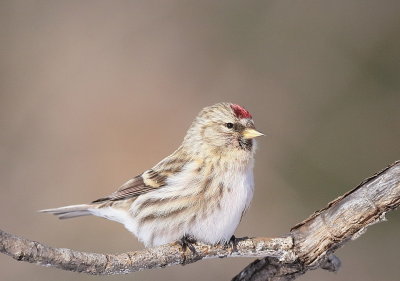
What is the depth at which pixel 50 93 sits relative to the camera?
547 centimetres

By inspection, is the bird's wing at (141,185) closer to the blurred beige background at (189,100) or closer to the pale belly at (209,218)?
the pale belly at (209,218)

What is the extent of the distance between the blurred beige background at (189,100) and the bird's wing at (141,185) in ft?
4.50

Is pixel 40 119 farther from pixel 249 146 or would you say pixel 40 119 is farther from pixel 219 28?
pixel 249 146

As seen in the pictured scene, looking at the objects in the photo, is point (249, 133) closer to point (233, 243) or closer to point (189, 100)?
point (233, 243)

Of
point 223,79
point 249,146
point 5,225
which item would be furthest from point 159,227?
point 223,79

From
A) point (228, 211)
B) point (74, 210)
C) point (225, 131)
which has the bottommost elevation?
point (74, 210)

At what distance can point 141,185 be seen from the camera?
3223mm

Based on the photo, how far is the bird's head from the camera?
10.0ft

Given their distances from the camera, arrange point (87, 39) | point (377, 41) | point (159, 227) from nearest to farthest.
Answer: point (159, 227) < point (377, 41) < point (87, 39)

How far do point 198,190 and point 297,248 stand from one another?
1.89 feet

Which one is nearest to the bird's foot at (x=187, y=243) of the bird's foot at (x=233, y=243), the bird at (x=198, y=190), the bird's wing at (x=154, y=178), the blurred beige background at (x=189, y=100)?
the bird at (x=198, y=190)

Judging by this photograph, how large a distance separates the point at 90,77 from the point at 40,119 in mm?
524

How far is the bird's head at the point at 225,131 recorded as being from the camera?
306cm

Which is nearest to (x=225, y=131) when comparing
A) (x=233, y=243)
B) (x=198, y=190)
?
(x=198, y=190)
